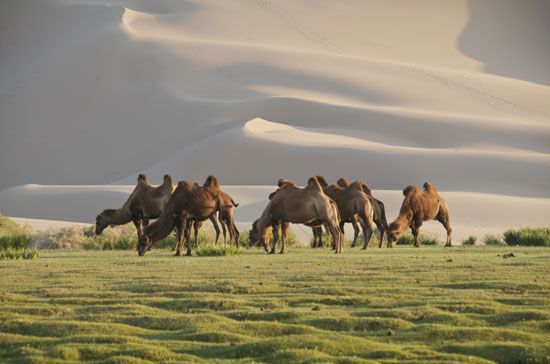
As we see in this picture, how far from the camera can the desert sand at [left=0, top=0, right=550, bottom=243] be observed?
77.9 m

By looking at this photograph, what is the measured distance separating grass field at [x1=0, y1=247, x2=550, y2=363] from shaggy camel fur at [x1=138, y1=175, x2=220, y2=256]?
4.20m

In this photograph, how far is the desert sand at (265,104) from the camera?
77875 mm

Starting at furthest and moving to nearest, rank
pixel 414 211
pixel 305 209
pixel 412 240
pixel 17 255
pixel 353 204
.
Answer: pixel 412 240
pixel 414 211
pixel 353 204
pixel 305 209
pixel 17 255

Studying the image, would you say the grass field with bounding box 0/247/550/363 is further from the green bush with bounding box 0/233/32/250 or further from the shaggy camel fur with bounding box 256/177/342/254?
the green bush with bounding box 0/233/32/250

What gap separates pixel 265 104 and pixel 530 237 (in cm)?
7284

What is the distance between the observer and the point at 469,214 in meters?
60.2

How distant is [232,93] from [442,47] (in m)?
47.6

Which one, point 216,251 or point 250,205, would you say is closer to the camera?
point 216,251

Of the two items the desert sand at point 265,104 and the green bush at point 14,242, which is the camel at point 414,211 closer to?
the green bush at point 14,242

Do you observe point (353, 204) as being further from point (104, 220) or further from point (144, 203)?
point (104, 220)

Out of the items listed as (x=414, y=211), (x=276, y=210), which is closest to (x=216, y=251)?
(x=276, y=210)

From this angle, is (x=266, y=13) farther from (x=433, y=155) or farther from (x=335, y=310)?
(x=335, y=310)

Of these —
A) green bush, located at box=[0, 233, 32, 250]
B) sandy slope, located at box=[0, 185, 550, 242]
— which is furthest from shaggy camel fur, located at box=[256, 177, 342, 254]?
sandy slope, located at box=[0, 185, 550, 242]

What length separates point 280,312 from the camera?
15328mm
